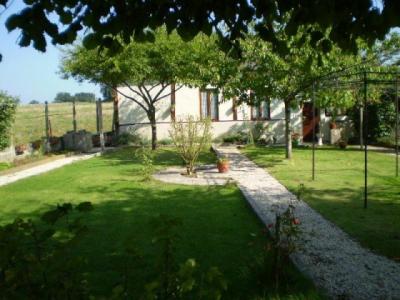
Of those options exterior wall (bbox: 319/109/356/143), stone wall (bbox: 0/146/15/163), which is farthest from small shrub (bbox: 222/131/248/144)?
stone wall (bbox: 0/146/15/163)

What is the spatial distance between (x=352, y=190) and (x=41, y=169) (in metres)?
9.90

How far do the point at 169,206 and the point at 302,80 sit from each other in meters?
7.52

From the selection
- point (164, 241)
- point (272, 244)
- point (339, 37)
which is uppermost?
point (339, 37)

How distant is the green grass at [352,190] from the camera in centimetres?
665

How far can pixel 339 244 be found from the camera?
603 cm

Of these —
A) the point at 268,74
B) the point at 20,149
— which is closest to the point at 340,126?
the point at 268,74

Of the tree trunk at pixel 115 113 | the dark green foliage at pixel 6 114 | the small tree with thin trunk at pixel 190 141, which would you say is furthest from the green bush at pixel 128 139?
the small tree with thin trunk at pixel 190 141

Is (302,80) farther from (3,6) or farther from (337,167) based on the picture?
(3,6)

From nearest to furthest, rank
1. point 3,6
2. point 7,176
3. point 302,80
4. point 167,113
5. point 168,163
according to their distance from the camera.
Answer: point 3,6 → point 7,176 → point 302,80 → point 168,163 → point 167,113

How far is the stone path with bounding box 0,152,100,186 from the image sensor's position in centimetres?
1291

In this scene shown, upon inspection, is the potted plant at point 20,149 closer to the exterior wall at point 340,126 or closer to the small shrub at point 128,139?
the small shrub at point 128,139

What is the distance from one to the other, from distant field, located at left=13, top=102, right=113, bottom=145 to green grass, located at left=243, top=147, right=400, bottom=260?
1257 centimetres

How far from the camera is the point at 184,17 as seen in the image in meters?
3.79

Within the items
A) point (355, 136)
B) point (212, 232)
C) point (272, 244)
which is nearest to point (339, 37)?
point (272, 244)
